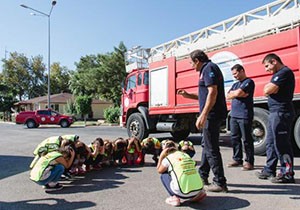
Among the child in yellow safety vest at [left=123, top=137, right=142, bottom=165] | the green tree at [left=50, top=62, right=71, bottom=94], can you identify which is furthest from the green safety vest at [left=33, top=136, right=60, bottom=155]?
the green tree at [left=50, top=62, right=71, bottom=94]

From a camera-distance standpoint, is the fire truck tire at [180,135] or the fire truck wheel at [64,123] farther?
the fire truck wheel at [64,123]

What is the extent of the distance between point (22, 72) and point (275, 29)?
64770 mm

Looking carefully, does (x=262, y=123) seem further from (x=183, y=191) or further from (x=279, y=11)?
(x=183, y=191)

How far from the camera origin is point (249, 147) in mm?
6094

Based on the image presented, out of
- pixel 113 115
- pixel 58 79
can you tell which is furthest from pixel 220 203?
pixel 58 79

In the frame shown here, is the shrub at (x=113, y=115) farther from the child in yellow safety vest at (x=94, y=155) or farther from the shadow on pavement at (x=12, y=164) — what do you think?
the child in yellow safety vest at (x=94, y=155)

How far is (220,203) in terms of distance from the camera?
409 cm

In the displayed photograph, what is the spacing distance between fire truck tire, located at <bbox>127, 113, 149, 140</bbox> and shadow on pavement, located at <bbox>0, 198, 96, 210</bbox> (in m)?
6.59

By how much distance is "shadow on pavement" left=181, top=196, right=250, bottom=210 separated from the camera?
3.96 metres

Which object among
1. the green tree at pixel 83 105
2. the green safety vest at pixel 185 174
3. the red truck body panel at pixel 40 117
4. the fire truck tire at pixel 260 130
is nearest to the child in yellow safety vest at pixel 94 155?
the green safety vest at pixel 185 174

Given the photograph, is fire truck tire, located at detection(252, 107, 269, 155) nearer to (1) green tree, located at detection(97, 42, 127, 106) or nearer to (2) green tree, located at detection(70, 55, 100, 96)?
(1) green tree, located at detection(97, 42, 127, 106)

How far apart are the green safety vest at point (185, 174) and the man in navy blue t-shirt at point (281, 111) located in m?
1.66

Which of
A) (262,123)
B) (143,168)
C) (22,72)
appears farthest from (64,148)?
(22,72)

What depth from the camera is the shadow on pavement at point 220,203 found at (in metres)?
3.96
